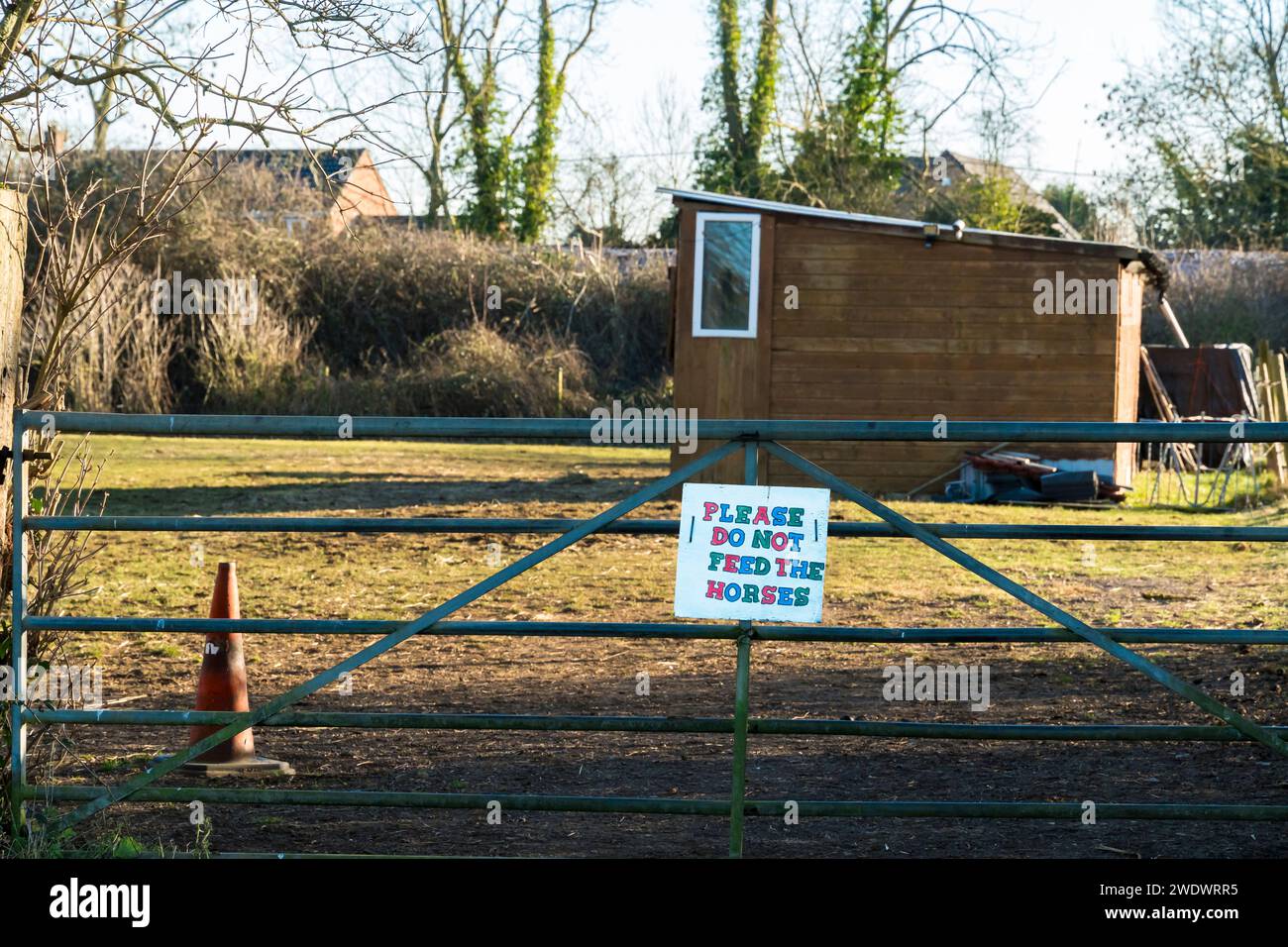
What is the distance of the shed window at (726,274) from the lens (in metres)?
16.3

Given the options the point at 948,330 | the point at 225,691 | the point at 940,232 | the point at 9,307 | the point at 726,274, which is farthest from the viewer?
the point at 948,330

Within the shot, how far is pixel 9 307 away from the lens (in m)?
4.55

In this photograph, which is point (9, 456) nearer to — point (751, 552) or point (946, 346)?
point (751, 552)

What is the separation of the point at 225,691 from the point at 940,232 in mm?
12706

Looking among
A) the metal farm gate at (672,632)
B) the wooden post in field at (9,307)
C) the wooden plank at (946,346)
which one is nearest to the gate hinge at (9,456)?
the wooden post in field at (9,307)

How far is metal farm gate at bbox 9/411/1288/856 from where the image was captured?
13.4 ft

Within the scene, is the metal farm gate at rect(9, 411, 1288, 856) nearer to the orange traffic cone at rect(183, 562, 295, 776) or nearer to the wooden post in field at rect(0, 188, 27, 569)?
the wooden post in field at rect(0, 188, 27, 569)

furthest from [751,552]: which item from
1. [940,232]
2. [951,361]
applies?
[951,361]

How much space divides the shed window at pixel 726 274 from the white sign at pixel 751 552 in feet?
40.0

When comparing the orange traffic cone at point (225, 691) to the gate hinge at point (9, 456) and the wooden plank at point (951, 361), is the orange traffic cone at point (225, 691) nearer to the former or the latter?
the gate hinge at point (9, 456)

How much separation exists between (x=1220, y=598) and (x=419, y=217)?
30.4 m
